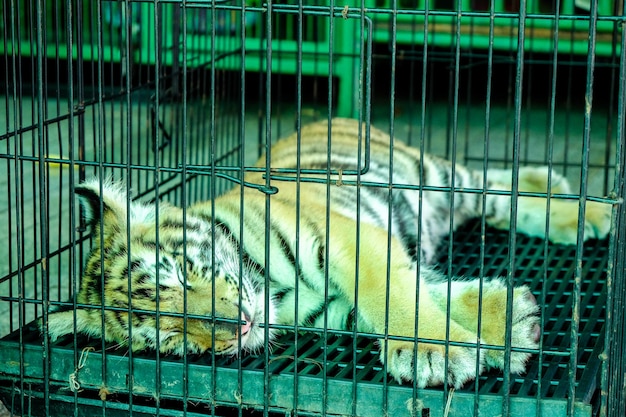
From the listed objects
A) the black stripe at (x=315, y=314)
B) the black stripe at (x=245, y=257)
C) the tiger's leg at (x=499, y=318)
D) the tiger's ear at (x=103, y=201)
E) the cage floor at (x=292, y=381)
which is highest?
the tiger's ear at (x=103, y=201)

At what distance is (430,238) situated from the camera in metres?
3.64

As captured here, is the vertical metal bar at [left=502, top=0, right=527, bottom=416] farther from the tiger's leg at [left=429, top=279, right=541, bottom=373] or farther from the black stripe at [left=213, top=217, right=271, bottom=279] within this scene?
the black stripe at [left=213, top=217, right=271, bottom=279]

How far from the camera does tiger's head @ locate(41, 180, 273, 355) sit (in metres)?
2.36

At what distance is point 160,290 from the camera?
2.44 meters

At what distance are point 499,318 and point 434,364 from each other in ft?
0.85

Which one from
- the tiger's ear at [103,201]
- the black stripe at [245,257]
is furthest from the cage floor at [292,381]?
the tiger's ear at [103,201]

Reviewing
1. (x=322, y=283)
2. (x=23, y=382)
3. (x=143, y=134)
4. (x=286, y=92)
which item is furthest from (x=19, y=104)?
(x=286, y=92)

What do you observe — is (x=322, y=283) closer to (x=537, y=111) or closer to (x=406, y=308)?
(x=406, y=308)

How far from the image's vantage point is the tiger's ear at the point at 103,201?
2529 mm

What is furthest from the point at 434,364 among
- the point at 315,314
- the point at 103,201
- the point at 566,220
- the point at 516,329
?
the point at 566,220

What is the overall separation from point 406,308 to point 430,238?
3.96 ft

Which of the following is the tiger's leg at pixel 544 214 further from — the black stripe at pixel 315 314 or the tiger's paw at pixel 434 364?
the tiger's paw at pixel 434 364

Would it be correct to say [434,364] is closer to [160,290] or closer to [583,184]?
[583,184]

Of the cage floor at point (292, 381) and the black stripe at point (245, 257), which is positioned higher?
the black stripe at point (245, 257)
